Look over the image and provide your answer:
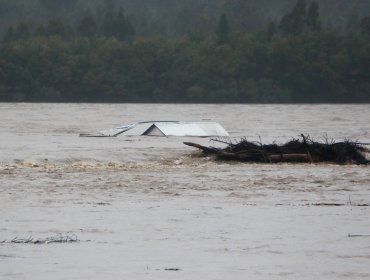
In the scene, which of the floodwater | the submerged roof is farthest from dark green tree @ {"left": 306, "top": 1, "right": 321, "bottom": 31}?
the floodwater

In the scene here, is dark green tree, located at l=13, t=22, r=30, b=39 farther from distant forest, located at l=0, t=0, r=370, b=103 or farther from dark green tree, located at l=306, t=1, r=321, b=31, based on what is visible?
dark green tree, located at l=306, t=1, r=321, b=31

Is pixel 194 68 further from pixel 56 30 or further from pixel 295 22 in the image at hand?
pixel 56 30

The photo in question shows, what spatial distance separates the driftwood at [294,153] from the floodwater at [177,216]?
400 millimetres

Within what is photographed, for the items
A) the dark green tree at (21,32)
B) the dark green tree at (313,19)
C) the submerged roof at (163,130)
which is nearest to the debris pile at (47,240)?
the submerged roof at (163,130)

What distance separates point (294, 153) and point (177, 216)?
9.57 m

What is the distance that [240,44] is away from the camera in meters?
96.1

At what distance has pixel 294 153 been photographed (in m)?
24.5

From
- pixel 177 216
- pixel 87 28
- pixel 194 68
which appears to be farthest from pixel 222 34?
pixel 177 216

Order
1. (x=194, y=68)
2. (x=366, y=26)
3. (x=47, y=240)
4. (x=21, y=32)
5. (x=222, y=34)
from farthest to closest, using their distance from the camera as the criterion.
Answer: (x=21, y=32)
(x=366, y=26)
(x=222, y=34)
(x=194, y=68)
(x=47, y=240)

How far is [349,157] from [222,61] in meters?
67.9

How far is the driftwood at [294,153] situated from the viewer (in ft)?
79.4

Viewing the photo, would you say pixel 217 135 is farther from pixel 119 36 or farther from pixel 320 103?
pixel 119 36

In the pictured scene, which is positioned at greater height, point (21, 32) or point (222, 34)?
point (21, 32)

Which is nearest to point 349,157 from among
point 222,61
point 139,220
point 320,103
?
point 139,220
